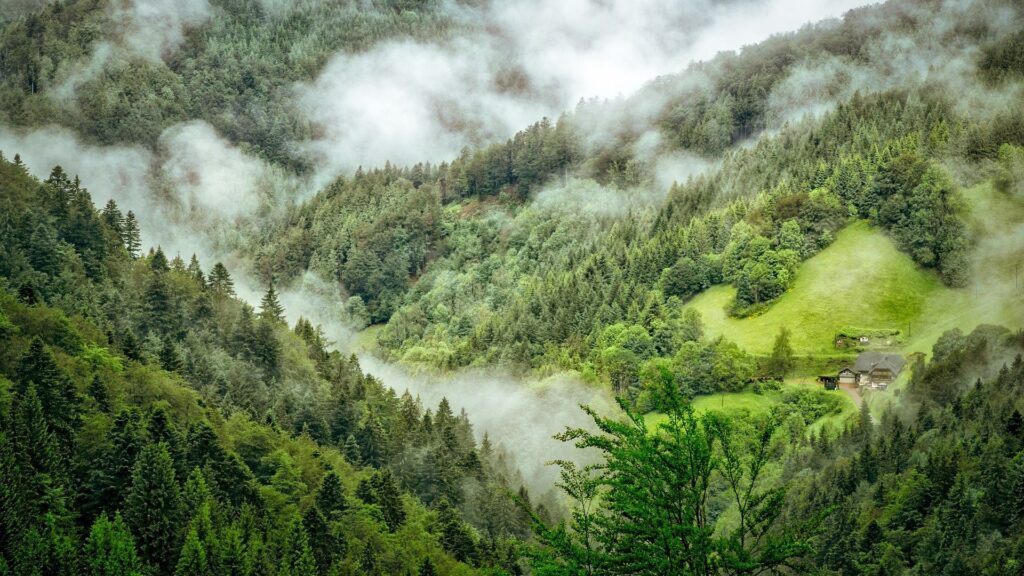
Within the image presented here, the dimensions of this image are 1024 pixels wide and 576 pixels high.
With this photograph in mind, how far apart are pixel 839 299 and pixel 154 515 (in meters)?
122

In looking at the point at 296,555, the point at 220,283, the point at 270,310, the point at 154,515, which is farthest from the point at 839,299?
the point at 154,515

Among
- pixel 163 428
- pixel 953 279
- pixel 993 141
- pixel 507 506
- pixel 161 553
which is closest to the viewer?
pixel 161 553

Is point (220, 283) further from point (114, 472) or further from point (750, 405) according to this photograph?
point (750, 405)

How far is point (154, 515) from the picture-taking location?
68812 millimetres

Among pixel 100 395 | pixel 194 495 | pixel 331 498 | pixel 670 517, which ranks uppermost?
pixel 100 395

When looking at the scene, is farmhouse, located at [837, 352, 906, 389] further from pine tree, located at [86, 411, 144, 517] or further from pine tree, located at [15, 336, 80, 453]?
pine tree, located at [15, 336, 80, 453]

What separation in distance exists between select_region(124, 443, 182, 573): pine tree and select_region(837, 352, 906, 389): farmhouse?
102 meters

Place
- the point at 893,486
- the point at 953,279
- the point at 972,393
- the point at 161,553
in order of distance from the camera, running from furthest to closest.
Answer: the point at 953,279 → the point at 972,393 → the point at 893,486 → the point at 161,553

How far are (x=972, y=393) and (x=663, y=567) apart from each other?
10194 centimetres

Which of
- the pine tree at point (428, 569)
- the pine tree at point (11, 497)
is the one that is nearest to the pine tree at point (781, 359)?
the pine tree at point (428, 569)

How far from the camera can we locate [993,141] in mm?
175000

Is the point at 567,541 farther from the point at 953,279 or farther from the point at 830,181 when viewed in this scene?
the point at 830,181

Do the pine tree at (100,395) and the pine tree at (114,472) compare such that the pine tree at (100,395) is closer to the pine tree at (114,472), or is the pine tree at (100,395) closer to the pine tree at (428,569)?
the pine tree at (114,472)

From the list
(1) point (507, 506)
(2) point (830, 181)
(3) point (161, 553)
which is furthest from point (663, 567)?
(2) point (830, 181)
